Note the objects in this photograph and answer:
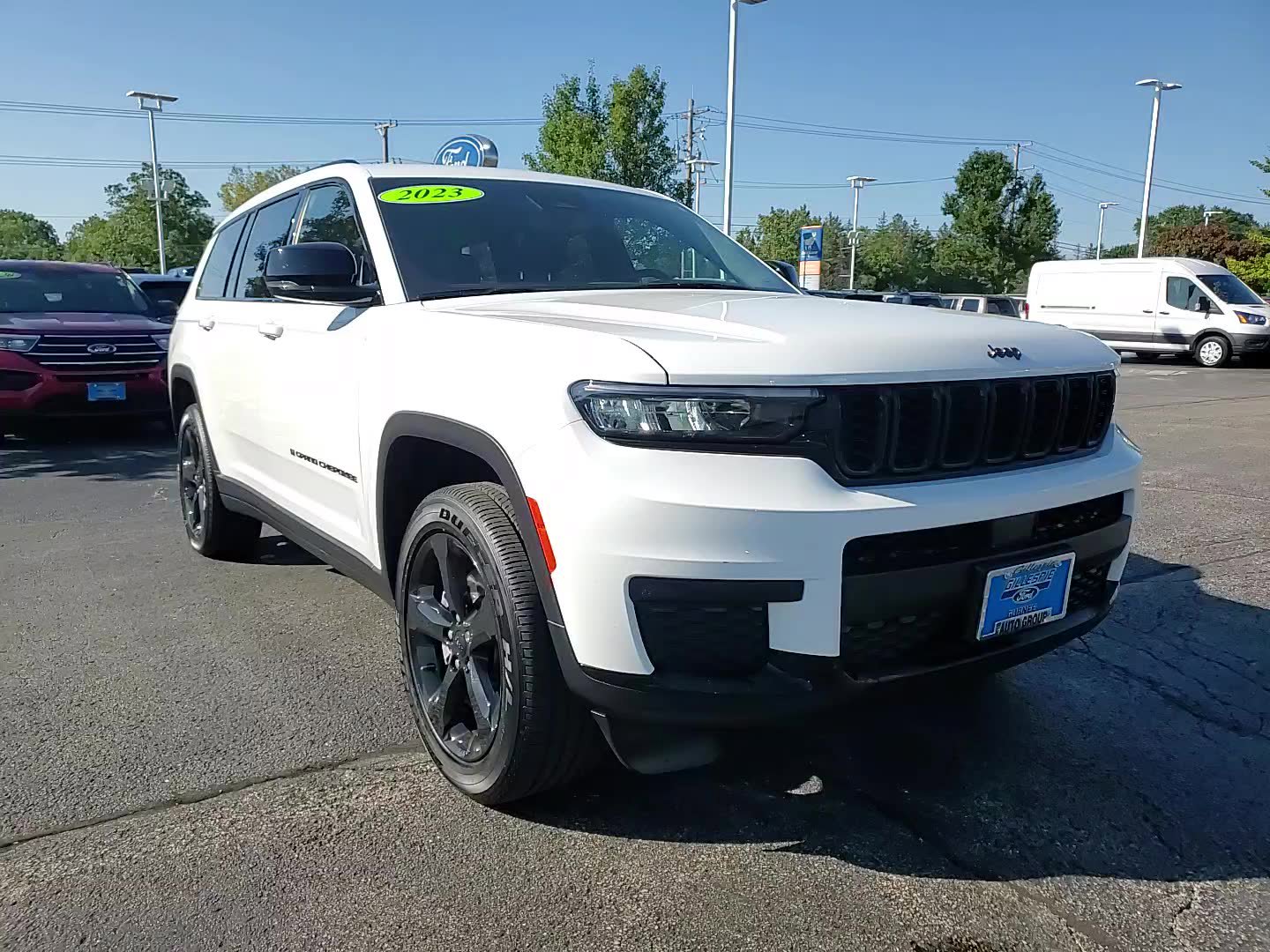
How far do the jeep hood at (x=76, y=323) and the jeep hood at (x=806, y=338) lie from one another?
23.6ft

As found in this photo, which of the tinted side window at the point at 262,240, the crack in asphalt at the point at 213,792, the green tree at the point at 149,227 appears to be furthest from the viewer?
the green tree at the point at 149,227

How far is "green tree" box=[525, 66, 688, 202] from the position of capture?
25.6m

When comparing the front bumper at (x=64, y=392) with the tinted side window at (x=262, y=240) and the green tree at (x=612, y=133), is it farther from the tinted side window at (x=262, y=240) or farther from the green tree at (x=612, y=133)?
the green tree at (x=612, y=133)

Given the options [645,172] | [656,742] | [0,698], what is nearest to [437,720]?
[656,742]

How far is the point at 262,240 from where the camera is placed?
175 inches

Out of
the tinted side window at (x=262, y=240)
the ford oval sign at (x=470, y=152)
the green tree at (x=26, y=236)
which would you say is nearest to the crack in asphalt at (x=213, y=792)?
the tinted side window at (x=262, y=240)

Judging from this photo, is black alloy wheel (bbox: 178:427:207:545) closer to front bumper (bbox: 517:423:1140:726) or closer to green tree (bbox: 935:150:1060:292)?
front bumper (bbox: 517:423:1140:726)

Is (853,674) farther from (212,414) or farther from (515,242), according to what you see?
(212,414)

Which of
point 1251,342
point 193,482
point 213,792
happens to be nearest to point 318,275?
point 213,792

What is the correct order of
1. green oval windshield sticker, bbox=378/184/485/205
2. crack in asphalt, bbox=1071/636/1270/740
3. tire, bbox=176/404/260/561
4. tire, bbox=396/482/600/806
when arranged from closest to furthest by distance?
tire, bbox=396/482/600/806 < crack in asphalt, bbox=1071/636/1270/740 < green oval windshield sticker, bbox=378/184/485/205 < tire, bbox=176/404/260/561

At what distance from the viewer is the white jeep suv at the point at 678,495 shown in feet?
6.93

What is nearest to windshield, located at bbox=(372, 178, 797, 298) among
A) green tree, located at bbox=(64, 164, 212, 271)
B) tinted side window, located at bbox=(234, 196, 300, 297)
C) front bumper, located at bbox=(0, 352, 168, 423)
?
tinted side window, located at bbox=(234, 196, 300, 297)

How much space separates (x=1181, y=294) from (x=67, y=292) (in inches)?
788

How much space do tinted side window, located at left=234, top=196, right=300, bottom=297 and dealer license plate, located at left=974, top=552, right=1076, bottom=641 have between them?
3.11 meters
